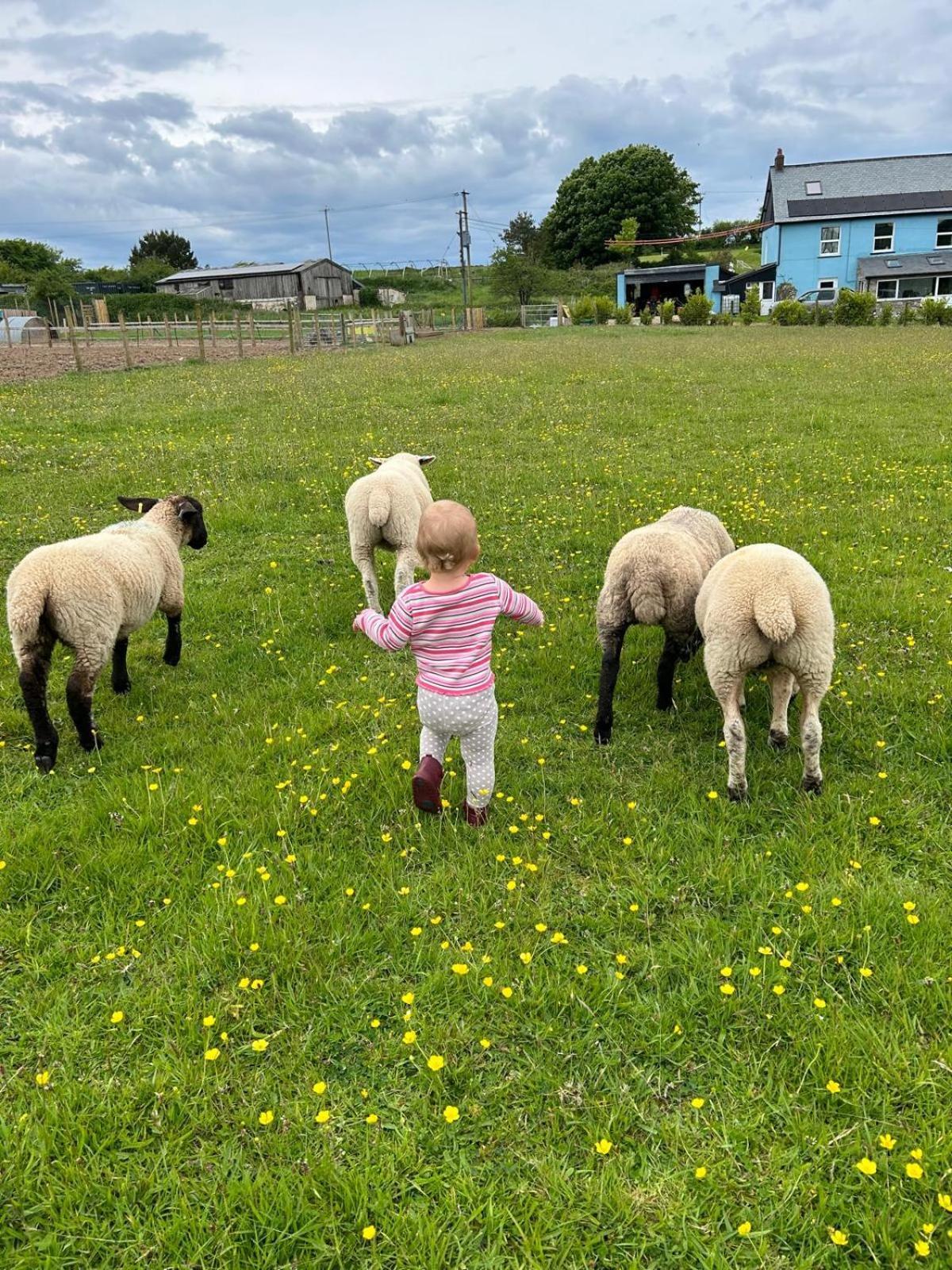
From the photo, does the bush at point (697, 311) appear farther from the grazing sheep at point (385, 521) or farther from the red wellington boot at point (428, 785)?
the red wellington boot at point (428, 785)

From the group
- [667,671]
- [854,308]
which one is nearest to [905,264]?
[854,308]

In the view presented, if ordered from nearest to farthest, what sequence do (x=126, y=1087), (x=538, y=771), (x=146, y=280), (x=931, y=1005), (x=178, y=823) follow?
(x=126, y=1087), (x=931, y=1005), (x=178, y=823), (x=538, y=771), (x=146, y=280)

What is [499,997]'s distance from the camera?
3.05 meters

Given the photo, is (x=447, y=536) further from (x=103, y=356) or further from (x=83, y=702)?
(x=103, y=356)

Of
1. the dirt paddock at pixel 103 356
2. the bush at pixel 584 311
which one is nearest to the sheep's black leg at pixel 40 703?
the dirt paddock at pixel 103 356

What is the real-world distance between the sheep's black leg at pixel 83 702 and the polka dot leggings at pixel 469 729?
219cm

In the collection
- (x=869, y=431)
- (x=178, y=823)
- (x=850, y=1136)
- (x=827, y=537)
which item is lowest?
(x=850, y=1136)


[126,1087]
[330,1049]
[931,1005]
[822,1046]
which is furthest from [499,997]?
[931,1005]

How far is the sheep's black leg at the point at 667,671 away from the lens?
5039 mm

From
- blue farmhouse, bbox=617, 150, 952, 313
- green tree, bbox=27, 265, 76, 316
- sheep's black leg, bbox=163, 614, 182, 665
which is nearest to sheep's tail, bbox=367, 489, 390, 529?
sheep's black leg, bbox=163, 614, 182, 665

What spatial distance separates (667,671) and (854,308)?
4362 centimetres

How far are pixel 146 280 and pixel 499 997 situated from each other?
9076 centimetres

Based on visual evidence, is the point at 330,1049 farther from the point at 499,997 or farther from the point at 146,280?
the point at 146,280

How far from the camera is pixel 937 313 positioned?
37688 millimetres
